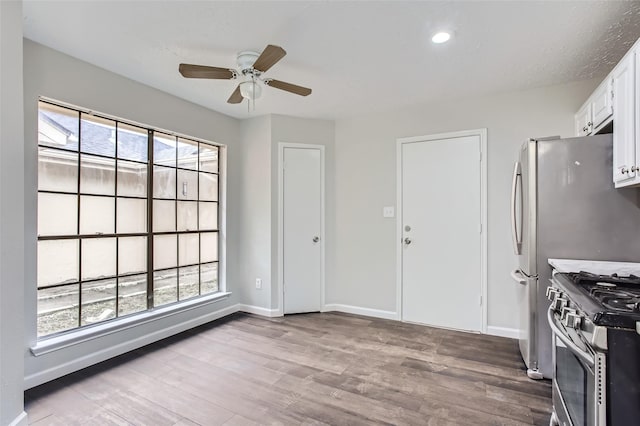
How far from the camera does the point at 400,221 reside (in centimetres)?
361

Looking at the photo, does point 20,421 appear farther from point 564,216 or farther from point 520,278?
point 564,216

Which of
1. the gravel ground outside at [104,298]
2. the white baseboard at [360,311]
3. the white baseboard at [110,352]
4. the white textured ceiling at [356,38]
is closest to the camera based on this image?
the white textured ceiling at [356,38]

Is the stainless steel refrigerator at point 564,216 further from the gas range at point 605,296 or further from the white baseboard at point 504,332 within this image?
the white baseboard at point 504,332

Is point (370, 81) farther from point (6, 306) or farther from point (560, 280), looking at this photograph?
point (6, 306)

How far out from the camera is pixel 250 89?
7.85ft

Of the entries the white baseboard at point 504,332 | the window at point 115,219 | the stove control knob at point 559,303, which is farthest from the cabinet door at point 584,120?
the window at point 115,219

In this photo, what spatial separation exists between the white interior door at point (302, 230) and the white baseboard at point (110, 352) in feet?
3.21

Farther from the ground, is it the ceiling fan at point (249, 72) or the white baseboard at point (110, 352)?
the ceiling fan at point (249, 72)

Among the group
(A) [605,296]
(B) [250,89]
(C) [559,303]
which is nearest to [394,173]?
(B) [250,89]

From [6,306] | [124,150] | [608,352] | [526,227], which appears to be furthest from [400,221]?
[6,306]

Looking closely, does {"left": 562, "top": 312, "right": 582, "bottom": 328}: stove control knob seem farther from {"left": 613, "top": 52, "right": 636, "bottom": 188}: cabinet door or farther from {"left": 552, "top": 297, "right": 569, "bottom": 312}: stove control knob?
{"left": 613, "top": 52, "right": 636, "bottom": 188}: cabinet door

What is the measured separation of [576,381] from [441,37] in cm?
212

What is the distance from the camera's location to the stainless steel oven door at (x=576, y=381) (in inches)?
41.9

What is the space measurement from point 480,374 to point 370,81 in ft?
8.69
